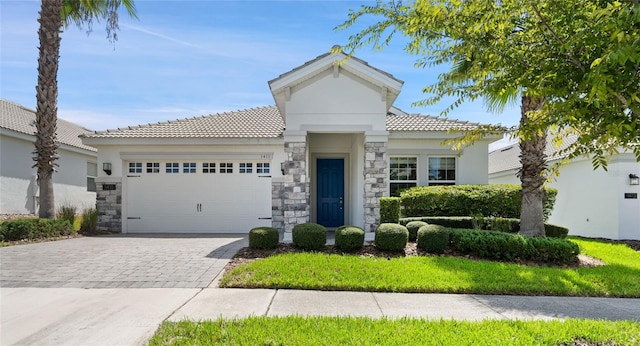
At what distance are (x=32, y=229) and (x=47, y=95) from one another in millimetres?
4544

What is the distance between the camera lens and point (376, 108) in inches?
387

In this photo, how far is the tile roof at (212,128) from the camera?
12570mm

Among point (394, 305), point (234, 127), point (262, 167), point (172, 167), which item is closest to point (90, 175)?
point (172, 167)

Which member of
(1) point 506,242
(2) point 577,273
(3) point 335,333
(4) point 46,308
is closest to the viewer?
(3) point 335,333

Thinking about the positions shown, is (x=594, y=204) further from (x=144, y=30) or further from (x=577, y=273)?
(x=144, y=30)

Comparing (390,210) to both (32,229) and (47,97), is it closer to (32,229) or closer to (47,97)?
(32,229)

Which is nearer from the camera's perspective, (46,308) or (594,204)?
(46,308)

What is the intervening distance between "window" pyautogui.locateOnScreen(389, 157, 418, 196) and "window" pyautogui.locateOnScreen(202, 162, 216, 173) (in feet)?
21.3

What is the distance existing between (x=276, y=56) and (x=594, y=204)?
12.8 meters

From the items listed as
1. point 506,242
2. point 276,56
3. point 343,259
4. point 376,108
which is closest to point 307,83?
point 276,56

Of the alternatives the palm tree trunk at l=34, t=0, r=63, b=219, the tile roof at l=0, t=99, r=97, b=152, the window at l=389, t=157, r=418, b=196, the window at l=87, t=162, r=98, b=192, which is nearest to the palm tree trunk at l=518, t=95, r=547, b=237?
the window at l=389, t=157, r=418, b=196

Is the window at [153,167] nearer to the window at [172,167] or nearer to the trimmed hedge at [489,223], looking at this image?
the window at [172,167]

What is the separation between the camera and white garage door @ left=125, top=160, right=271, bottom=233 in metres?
12.6

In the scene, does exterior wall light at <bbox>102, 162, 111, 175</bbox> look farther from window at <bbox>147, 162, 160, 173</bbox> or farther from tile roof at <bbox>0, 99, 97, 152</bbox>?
tile roof at <bbox>0, 99, 97, 152</bbox>
